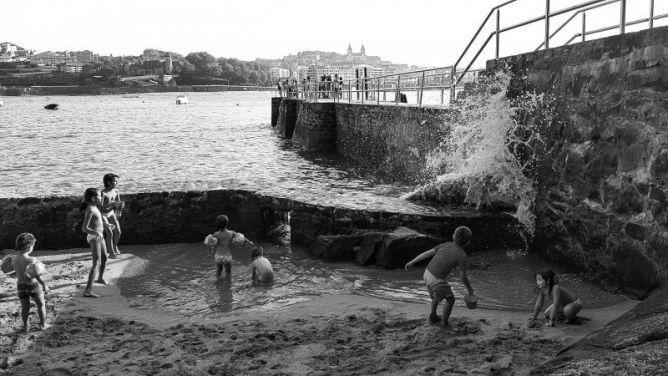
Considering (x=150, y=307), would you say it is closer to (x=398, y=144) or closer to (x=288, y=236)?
(x=288, y=236)

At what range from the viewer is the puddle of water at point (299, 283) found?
770cm

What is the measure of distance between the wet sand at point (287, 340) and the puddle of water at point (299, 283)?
13.7 inches

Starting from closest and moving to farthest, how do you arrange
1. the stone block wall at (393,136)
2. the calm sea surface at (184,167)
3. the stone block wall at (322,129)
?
the calm sea surface at (184,167)
the stone block wall at (393,136)
the stone block wall at (322,129)

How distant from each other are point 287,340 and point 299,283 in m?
2.50

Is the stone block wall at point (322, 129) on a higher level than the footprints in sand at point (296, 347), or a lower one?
higher

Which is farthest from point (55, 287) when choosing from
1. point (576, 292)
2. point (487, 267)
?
point (576, 292)

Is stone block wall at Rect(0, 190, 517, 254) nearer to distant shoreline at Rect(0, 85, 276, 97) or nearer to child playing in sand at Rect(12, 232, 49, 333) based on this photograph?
child playing in sand at Rect(12, 232, 49, 333)

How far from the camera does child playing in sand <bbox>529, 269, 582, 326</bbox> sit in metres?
6.20

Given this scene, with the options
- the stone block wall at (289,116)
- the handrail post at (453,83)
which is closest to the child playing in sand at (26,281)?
the handrail post at (453,83)

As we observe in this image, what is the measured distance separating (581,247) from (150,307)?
5773mm

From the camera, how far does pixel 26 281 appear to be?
6512 millimetres

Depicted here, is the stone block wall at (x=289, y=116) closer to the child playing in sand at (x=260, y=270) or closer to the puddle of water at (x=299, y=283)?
the puddle of water at (x=299, y=283)

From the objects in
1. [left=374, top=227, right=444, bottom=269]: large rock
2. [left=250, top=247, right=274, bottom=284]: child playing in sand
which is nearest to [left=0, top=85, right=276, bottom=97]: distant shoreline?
[left=250, top=247, right=274, bottom=284]: child playing in sand

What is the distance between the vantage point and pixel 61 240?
34.7 feet
